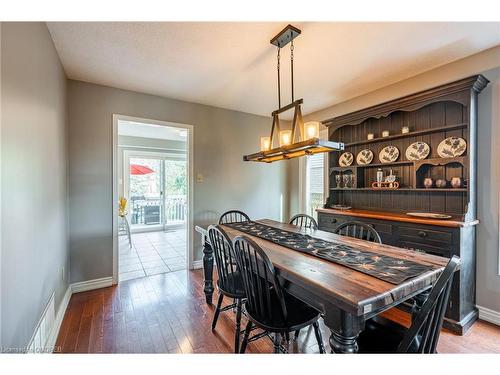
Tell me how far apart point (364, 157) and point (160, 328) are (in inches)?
124

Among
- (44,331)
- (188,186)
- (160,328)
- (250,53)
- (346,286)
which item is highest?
(250,53)

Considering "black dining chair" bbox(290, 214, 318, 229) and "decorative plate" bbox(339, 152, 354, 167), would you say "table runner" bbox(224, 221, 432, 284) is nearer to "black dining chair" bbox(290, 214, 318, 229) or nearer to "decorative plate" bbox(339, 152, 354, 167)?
"black dining chair" bbox(290, 214, 318, 229)

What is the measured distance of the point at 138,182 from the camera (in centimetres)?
661

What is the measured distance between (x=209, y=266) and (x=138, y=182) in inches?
194

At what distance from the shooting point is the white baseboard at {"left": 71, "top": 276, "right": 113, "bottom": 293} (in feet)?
9.38

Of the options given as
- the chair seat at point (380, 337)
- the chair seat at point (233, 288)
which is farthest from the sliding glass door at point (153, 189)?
the chair seat at point (380, 337)

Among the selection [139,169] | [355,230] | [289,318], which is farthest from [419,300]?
[139,169]

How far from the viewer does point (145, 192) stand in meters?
6.71

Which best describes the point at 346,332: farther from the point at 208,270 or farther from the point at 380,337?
the point at 208,270

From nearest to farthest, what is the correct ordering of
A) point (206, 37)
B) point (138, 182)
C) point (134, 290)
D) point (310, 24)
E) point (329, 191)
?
1. point (310, 24)
2. point (206, 37)
3. point (134, 290)
4. point (329, 191)
5. point (138, 182)

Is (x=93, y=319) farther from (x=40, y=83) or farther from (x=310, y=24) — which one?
(x=310, y=24)

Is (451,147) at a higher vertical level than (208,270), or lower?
higher

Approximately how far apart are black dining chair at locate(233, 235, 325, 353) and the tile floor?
241 centimetres
